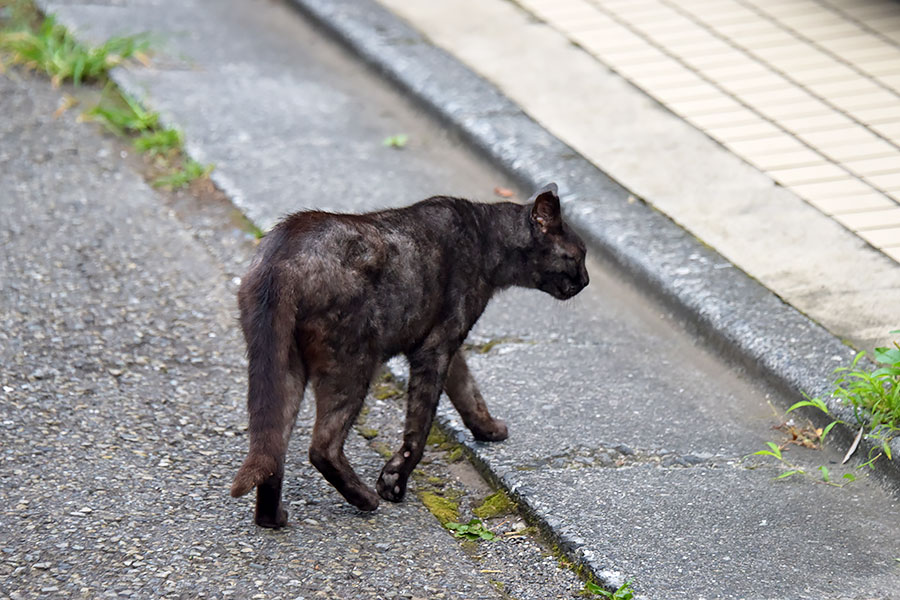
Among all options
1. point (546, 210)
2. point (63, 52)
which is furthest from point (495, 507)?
point (63, 52)

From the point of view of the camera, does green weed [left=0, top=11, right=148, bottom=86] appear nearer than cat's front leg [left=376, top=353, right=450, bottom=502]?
No

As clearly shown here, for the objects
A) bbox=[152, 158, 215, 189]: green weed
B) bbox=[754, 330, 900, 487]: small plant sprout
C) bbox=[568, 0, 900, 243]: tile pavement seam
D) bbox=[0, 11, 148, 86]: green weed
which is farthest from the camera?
bbox=[0, 11, 148, 86]: green weed

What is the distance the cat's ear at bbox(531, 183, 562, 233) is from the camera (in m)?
3.63

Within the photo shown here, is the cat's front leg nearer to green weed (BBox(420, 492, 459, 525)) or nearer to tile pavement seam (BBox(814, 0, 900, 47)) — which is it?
green weed (BBox(420, 492, 459, 525))

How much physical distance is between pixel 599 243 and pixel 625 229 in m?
0.12

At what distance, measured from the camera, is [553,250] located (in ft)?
12.2

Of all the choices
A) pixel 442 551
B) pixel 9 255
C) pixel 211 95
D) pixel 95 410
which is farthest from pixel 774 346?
pixel 211 95

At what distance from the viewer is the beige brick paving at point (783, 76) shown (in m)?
5.07

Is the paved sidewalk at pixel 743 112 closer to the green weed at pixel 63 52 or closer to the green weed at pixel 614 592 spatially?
the green weed at pixel 614 592

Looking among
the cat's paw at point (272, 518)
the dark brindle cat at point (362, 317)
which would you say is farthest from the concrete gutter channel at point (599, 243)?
the cat's paw at point (272, 518)

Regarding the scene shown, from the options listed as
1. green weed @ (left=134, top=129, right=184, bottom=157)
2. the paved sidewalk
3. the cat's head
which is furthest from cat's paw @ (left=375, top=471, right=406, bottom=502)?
green weed @ (left=134, top=129, right=184, bottom=157)

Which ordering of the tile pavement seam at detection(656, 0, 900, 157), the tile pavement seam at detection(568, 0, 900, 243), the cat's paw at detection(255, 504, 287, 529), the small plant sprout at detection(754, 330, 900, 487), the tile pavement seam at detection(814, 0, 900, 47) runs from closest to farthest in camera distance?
the cat's paw at detection(255, 504, 287, 529) → the small plant sprout at detection(754, 330, 900, 487) → the tile pavement seam at detection(568, 0, 900, 243) → the tile pavement seam at detection(656, 0, 900, 157) → the tile pavement seam at detection(814, 0, 900, 47)

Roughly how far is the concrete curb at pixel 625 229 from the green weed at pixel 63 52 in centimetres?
118

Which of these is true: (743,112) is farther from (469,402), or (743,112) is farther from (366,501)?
(366,501)
